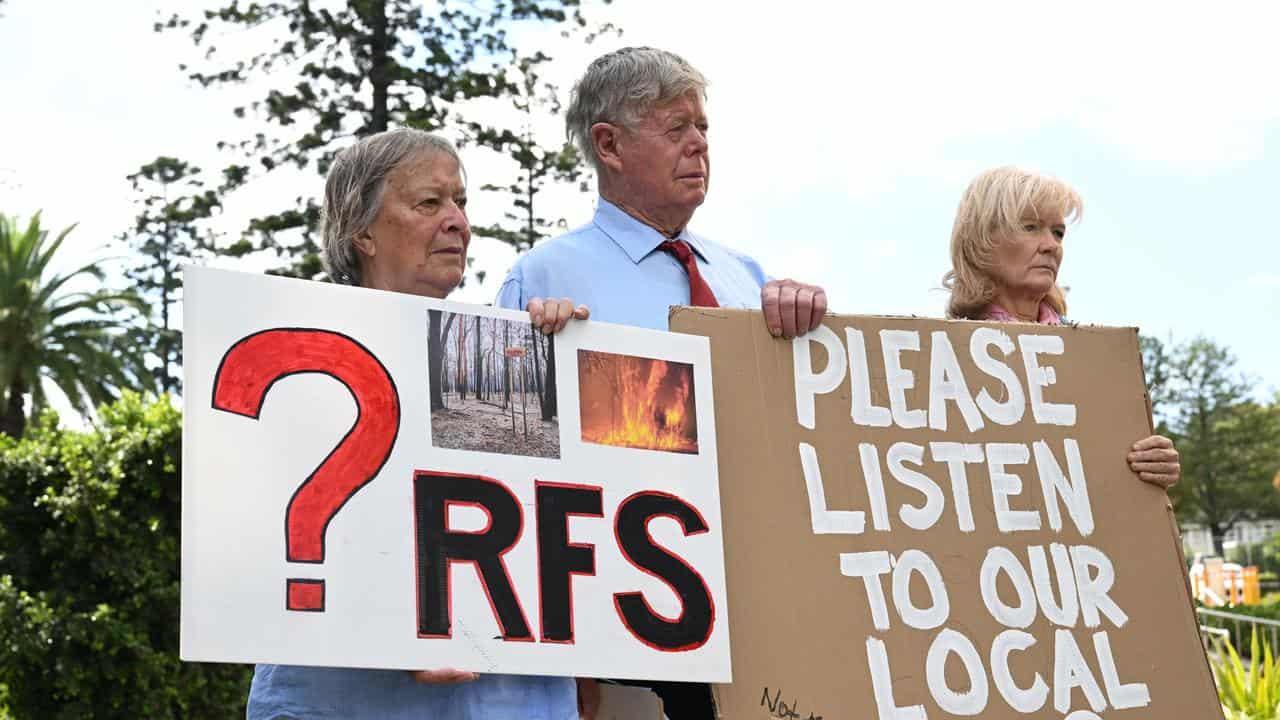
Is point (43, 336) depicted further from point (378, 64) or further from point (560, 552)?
point (560, 552)

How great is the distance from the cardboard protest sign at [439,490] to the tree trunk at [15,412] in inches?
Result: 882

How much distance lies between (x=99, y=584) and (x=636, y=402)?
6.84 metres

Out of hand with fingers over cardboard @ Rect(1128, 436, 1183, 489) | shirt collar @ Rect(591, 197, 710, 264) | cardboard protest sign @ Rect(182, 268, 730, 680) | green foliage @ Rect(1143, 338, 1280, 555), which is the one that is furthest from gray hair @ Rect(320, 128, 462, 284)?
green foliage @ Rect(1143, 338, 1280, 555)

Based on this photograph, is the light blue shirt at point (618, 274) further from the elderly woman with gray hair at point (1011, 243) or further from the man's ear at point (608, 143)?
the elderly woman with gray hair at point (1011, 243)

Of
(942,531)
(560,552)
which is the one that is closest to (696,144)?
(942,531)

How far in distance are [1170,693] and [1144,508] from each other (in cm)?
37

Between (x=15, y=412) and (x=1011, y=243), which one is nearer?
(x=1011, y=243)

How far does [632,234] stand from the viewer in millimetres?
2826

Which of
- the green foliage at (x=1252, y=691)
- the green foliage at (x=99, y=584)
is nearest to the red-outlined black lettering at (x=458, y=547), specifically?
the green foliage at (x=1252, y=691)

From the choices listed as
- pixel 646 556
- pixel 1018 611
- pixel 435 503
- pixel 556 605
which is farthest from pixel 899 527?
pixel 435 503

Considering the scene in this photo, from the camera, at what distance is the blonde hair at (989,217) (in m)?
2.98

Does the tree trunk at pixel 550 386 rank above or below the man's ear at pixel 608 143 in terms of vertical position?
below

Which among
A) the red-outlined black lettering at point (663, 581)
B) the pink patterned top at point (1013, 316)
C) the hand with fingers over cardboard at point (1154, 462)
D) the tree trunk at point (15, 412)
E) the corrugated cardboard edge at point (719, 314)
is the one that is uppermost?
the tree trunk at point (15, 412)

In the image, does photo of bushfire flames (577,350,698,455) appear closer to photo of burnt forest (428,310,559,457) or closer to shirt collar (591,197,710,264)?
photo of burnt forest (428,310,559,457)
